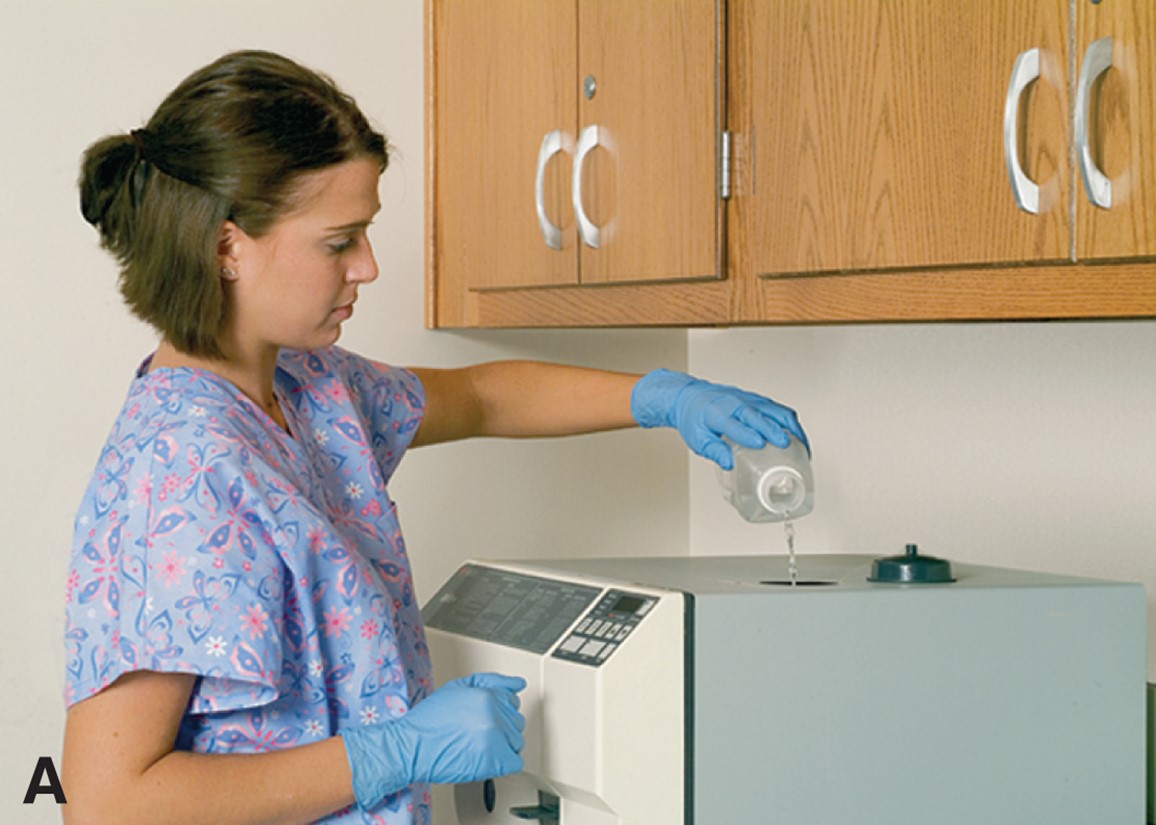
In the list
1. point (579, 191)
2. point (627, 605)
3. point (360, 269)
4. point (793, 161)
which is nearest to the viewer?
point (627, 605)

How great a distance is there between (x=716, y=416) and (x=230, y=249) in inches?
18.4

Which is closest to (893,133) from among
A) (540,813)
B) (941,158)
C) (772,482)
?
(941,158)

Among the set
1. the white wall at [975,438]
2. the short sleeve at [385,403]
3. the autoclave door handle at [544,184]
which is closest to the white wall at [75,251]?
the autoclave door handle at [544,184]

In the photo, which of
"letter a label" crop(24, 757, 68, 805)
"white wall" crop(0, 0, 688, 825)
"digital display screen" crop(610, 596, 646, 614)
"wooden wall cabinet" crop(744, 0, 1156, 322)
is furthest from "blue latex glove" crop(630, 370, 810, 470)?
"letter a label" crop(24, 757, 68, 805)

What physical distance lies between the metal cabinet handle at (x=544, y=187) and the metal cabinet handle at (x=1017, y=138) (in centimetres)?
70

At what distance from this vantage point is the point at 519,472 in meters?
2.20

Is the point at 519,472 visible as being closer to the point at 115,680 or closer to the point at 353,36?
the point at 353,36

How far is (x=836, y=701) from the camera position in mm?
1237

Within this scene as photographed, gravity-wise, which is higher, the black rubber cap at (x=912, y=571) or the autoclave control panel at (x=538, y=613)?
the black rubber cap at (x=912, y=571)

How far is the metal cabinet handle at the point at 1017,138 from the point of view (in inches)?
47.5

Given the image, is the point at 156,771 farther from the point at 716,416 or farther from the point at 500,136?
the point at 500,136

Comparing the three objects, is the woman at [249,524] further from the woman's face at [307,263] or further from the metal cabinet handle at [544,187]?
the metal cabinet handle at [544,187]

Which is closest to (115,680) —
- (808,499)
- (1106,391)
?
(808,499)

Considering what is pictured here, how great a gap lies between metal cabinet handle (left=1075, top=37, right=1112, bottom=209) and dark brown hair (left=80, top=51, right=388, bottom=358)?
1.99ft
